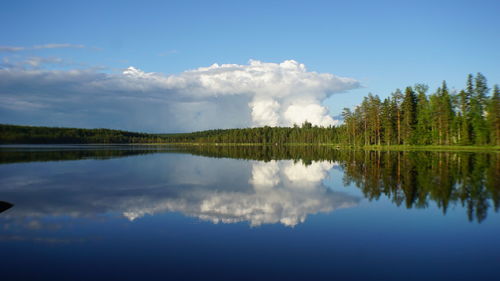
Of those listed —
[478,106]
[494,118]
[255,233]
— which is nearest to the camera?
[255,233]

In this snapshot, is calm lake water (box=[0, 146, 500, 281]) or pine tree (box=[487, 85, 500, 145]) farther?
pine tree (box=[487, 85, 500, 145])

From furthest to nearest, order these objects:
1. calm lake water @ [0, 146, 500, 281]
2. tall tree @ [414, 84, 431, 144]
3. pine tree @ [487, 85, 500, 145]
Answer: tall tree @ [414, 84, 431, 144], pine tree @ [487, 85, 500, 145], calm lake water @ [0, 146, 500, 281]

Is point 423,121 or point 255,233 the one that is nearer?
point 255,233

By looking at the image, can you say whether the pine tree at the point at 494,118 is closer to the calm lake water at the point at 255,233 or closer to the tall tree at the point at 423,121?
the tall tree at the point at 423,121

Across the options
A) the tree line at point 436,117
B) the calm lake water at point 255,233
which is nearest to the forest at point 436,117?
the tree line at point 436,117

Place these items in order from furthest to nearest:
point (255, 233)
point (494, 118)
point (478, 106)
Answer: point (478, 106)
point (494, 118)
point (255, 233)

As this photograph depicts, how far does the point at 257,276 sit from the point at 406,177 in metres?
25.2

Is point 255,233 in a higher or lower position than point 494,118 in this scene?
lower

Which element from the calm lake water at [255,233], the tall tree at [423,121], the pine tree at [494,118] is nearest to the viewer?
the calm lake water at [255,233]

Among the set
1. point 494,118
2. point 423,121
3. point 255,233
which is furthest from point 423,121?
point 255,233

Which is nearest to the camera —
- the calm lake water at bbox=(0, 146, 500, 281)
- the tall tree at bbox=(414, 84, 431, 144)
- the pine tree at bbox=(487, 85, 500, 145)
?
the calm lake water at bbox=(0, 146, 500, 281)

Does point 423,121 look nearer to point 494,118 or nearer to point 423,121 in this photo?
point 423,121

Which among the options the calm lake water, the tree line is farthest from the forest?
the calm lake water

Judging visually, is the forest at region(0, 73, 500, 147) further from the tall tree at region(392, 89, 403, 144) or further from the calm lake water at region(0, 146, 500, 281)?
the calm lake water at region(0, 146, 500, 281)
